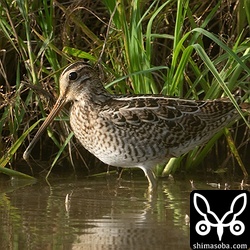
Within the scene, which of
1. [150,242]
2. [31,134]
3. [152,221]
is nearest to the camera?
[150,242]

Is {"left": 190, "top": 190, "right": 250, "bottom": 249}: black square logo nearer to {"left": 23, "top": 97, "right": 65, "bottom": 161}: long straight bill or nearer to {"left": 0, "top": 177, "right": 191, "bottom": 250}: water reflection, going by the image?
{"left": 0, "top": 177, "right": 191, "bottom": 250}: water reflection

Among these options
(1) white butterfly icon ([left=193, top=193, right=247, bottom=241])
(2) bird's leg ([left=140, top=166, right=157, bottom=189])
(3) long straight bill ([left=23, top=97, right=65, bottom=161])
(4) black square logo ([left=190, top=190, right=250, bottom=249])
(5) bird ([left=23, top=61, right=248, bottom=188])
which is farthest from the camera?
(3) long straight bill ([left=23, top=97, right=65, bottom=161])

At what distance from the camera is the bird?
6.89m

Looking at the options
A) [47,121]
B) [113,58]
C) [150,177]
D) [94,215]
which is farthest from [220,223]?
[113,58]

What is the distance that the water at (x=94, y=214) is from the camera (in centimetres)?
571

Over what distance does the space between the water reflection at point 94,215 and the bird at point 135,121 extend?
24 centimetres

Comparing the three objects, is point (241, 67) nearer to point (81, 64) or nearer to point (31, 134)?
point (81, 64)

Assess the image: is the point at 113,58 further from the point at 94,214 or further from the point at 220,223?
the point at 220,223

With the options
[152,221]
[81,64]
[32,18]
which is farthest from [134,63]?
[152,221]

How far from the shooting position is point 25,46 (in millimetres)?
7461

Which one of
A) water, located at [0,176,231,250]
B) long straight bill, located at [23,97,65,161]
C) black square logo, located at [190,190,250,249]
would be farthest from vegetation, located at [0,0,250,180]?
black square logo, located at [190,190,250,249]

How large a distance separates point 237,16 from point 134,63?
0.91 m

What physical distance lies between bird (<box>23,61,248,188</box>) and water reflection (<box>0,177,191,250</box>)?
24cm

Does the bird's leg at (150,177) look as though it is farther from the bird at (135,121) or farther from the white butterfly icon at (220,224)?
the white butterfly icon at (220,224)
